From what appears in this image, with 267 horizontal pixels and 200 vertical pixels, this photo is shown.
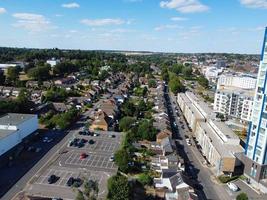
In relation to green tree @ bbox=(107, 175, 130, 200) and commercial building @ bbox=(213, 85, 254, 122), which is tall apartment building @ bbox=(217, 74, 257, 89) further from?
green tree @ bbox=(107, 175, 130, 200)

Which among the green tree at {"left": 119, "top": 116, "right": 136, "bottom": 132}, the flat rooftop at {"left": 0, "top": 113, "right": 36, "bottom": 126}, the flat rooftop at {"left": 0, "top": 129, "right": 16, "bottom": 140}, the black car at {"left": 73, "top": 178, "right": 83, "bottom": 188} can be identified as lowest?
the black car at {"left": 73, "top": 178, "right": 83, "bottom": 188}

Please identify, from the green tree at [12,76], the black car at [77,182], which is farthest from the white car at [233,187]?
the green tree at [12,76]

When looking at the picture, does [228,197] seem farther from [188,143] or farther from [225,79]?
[225,79]

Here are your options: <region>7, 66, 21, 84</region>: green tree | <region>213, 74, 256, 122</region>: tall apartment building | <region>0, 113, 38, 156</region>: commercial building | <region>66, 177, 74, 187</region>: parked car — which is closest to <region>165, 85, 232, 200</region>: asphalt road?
<region>66, 177, 74, 187</region>: parked car

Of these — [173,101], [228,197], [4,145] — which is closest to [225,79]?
[173,101]

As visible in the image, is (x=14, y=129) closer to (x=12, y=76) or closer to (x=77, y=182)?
(x=77, y=182)

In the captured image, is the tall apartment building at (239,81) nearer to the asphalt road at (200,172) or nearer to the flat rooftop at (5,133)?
the asphalt road at (200,172)
